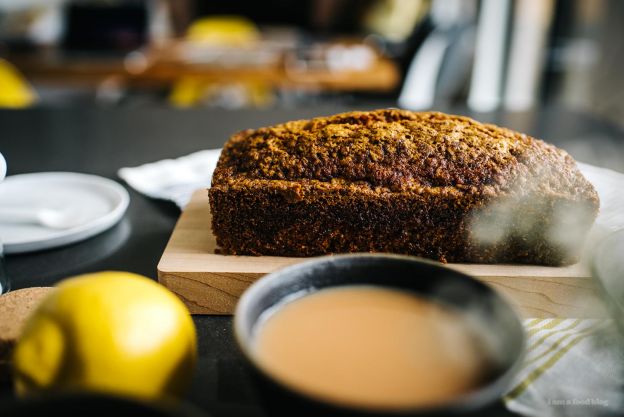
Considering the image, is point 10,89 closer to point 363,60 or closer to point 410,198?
point 363,60

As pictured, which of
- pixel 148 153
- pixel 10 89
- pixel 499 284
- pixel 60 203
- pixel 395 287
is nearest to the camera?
pixel 395 287

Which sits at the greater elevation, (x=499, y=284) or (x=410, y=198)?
(x=410, y=198)

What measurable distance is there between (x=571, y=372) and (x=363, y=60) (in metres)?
2.95

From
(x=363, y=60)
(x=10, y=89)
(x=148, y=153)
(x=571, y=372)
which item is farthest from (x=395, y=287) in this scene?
(x=363, y=60)

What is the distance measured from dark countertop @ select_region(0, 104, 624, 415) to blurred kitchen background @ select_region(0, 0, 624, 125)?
0.43m

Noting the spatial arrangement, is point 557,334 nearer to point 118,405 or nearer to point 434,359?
point 434,359

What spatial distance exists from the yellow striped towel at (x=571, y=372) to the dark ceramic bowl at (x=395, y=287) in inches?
2.7

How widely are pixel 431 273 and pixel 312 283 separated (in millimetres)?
140

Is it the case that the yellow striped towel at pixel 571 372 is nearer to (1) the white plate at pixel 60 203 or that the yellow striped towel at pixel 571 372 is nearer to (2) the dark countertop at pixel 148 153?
(2) the dark countertop at pixel 148 153

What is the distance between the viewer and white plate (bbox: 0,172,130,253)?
3.20ft

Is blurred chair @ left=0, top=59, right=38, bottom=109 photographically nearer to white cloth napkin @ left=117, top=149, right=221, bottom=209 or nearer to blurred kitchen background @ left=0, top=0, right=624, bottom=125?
blurred kitchen background @ left=0, top=0, right=624, bottom=125

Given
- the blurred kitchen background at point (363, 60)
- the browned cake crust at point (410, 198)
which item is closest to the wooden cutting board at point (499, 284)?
the browned cake crust at point (410, 198)

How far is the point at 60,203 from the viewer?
3.82 ft

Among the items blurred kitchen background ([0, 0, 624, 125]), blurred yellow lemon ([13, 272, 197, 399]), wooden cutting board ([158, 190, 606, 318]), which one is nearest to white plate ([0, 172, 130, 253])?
wooden cutting board ([158, 190, 606, 318])
